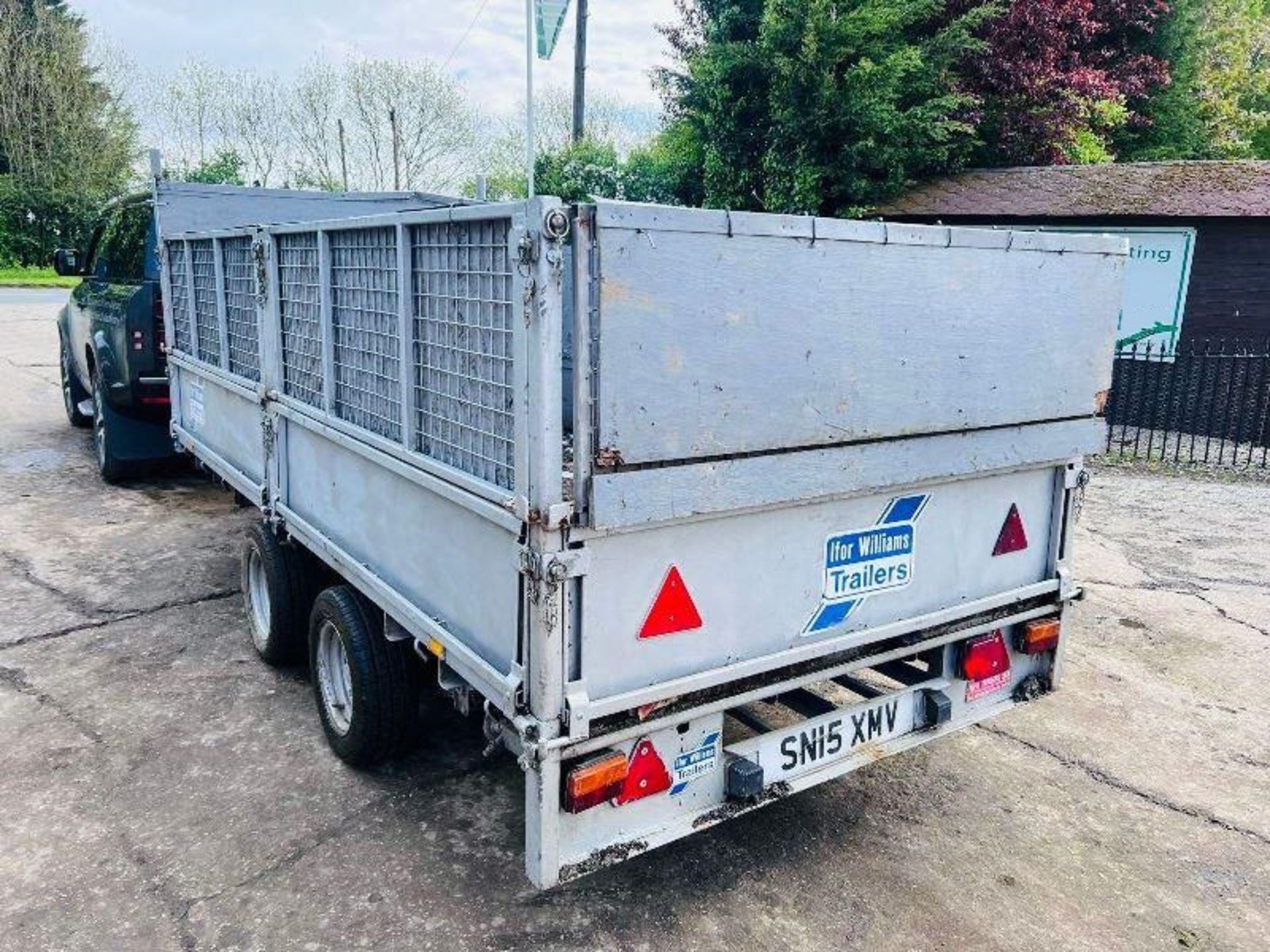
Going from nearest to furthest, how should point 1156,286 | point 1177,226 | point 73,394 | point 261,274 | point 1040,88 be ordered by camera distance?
point 261,274, point 73,394, point 1177,226, point 1156,286, point 1040,88

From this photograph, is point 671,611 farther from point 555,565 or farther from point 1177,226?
point 1177,226

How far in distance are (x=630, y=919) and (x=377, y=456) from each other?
1.70m

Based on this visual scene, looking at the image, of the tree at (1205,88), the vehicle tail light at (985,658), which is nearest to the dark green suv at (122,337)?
the vehicle tail light at (985,658)

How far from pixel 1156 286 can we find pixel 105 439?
1200cm

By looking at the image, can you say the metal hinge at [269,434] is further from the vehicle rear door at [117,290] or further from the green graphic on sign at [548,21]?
the green graphic on sign at [548,21]

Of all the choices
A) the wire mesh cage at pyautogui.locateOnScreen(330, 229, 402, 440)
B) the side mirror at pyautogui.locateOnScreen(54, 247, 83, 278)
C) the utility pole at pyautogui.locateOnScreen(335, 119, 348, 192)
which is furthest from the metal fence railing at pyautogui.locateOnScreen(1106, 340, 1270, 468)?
the utility pole at pyautogui.locateOnScreen(335, 119, 348, 192)

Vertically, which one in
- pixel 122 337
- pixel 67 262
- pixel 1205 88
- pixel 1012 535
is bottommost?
pixel 1012 535

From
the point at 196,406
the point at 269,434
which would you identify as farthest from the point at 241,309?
the point at 196,406

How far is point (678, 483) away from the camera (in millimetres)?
2480

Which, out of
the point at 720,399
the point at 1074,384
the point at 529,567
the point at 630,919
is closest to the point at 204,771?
the point at 630,919

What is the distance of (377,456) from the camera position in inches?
126

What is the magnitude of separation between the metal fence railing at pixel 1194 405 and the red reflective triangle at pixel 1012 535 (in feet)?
26.2

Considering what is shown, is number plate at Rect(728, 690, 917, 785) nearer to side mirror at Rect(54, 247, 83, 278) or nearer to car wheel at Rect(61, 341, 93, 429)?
side mirror at Rect(54, 247, 83, 278)

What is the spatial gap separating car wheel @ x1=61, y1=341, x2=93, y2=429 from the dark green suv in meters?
0.58
